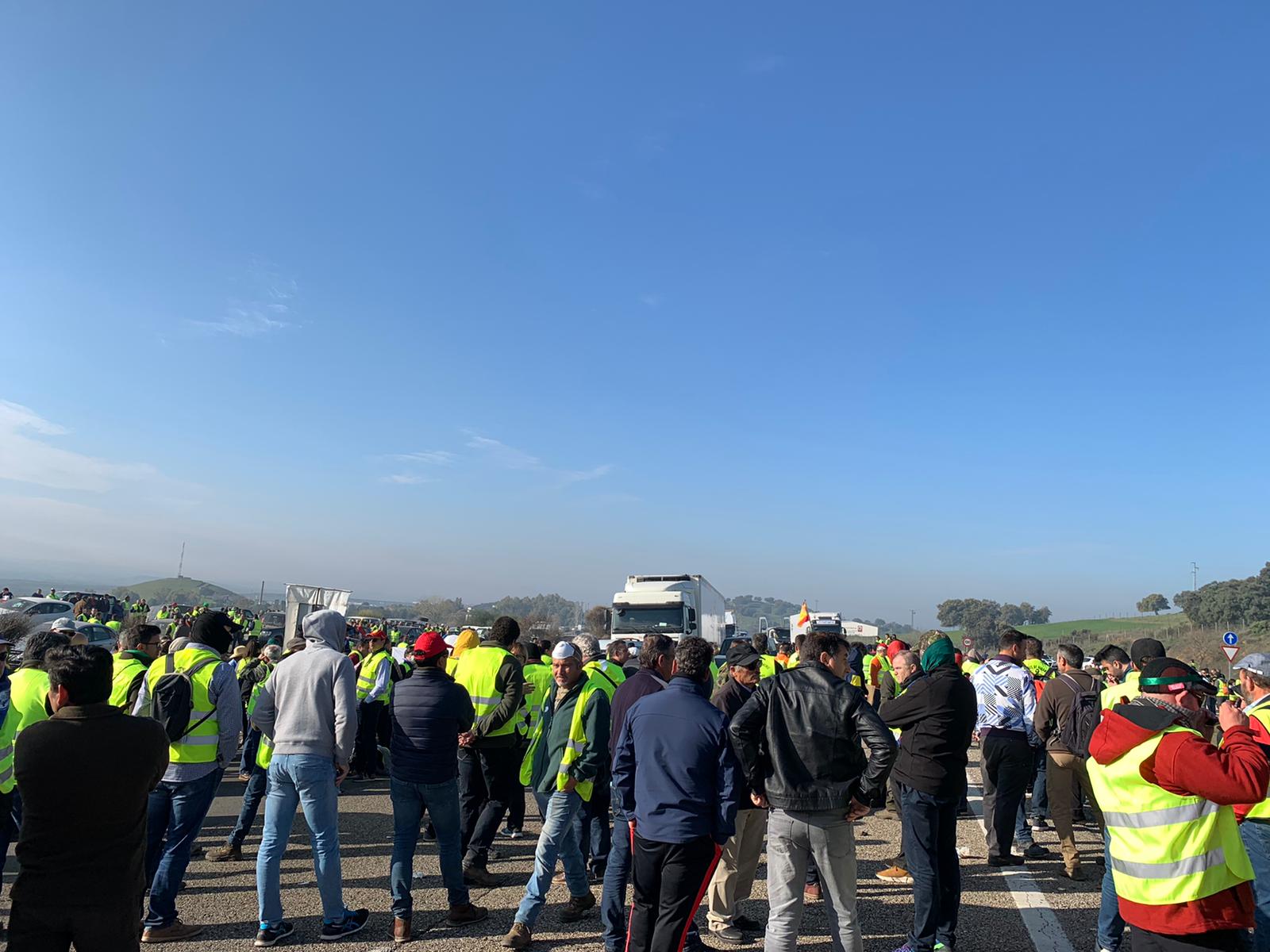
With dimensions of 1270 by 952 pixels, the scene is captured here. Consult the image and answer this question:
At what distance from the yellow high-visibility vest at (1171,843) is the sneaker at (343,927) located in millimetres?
4622

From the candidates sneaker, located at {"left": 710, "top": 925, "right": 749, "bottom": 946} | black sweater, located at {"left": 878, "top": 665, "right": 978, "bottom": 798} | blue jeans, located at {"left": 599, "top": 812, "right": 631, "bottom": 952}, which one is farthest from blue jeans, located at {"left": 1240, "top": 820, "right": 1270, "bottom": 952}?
blue jeans, located at {"left": 599, "top": 812, "right": 631, "bottom": 952}

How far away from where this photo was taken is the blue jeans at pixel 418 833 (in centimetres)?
507

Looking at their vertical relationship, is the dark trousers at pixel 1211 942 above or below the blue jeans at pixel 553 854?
above

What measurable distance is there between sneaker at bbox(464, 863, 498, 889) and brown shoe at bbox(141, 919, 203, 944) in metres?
2.02

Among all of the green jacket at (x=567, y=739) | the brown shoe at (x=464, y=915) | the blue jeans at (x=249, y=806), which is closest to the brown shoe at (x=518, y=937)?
the brown shoe at (x=464, y=915)

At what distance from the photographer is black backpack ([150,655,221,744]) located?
5.12 m

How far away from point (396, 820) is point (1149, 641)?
559 centimetres

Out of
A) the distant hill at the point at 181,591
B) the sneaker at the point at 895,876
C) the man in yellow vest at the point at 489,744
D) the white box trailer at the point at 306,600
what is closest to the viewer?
the sneaker at the point at 895,876

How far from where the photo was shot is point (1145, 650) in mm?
5805

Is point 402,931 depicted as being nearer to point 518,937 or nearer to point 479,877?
point 518,937

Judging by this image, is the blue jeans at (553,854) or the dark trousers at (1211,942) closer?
the dark trousers at (1211,942)

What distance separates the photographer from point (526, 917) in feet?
16.3

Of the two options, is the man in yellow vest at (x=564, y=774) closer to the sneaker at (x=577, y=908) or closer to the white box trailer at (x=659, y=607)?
the sneaker at (x=577, y=908)

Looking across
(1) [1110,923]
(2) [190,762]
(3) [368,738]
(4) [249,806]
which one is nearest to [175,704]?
(2) [190,762]
